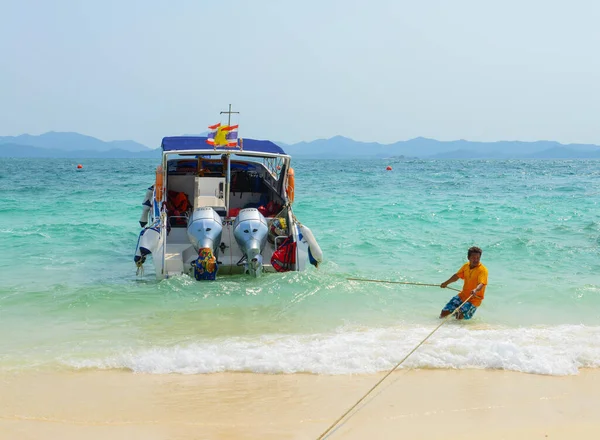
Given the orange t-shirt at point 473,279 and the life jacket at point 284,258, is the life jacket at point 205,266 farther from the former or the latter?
the orange t-shirt at point 473,279

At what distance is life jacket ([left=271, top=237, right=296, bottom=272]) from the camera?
988 cm

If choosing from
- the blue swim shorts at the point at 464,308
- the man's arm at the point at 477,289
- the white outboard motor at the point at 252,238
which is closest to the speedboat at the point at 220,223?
the white outboard motor at the point at 252,238

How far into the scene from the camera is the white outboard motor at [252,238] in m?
9.48

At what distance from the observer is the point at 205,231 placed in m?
9.47

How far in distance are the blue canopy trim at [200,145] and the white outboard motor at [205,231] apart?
5.30ft

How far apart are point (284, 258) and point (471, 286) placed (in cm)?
330

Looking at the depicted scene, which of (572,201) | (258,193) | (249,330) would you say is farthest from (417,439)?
(572,201)

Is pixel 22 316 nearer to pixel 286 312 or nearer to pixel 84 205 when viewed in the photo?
pixel 286 312

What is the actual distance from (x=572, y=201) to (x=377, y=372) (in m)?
22.0

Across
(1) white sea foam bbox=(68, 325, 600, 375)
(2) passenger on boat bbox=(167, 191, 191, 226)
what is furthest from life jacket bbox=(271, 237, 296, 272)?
(1) white sea foam bbox=(68, 325, 600, 375)

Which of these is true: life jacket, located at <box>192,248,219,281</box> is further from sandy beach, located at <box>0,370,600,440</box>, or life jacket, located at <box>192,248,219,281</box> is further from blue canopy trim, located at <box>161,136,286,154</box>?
sandy beach, located at <box>0,370,600,440</box>

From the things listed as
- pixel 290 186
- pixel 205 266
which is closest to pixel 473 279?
pixel 205 266

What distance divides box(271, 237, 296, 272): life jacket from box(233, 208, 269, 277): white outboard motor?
0.30 metres

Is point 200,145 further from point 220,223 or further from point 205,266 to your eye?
point 205,266
